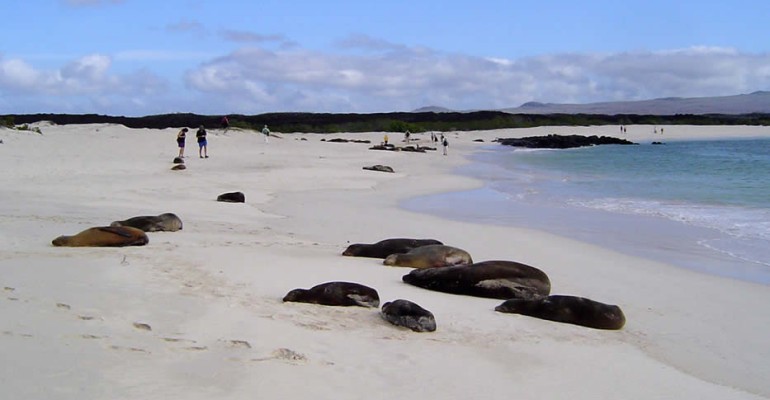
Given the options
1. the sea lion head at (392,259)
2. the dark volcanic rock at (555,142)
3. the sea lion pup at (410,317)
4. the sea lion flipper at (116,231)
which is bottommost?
the dark volcanic rock at (555,142)

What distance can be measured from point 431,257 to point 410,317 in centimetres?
276

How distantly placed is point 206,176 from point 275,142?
1834 centimetres

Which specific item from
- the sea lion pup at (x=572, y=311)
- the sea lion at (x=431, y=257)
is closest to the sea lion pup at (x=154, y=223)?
the sea lion at (x=431, y=257)

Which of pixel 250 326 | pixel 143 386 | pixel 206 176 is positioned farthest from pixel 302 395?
pixel 206 176

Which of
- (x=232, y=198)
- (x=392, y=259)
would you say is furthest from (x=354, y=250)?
(x=232, y=198)

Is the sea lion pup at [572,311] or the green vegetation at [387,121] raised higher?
the green vegetation at [387,121]

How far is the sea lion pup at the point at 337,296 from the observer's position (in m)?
6.53

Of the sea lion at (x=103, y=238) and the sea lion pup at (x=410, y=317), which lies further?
the sea lion at (x=103, y=238)

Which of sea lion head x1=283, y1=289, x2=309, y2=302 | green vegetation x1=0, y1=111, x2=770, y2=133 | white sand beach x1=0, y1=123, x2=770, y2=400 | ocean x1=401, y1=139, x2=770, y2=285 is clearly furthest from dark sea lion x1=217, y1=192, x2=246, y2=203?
green vegetation x1=0, y1=111, x2=770, y2=133

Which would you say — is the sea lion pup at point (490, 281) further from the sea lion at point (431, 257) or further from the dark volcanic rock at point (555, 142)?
the dark volcanic rock at point (555, 142)

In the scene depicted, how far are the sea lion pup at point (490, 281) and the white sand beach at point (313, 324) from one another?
0.16 metres

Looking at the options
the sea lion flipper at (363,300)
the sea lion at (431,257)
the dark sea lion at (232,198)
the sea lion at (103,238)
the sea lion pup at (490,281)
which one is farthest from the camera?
the dark sea lion at (232,198)

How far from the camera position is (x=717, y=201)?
63.8 ft

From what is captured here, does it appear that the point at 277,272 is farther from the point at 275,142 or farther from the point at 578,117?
the point at 578,117
